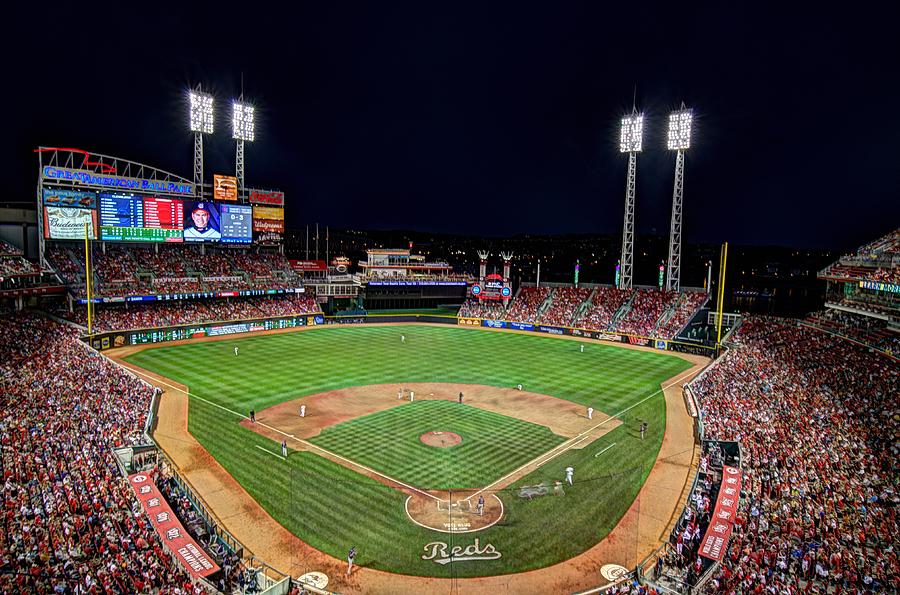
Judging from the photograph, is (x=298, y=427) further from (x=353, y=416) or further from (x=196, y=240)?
(x=196, y=240)

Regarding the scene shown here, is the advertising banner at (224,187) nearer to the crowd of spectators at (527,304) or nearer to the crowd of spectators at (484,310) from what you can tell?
the crowd of spectators at (484,310)

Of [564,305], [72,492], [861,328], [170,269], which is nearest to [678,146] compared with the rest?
[564,305]

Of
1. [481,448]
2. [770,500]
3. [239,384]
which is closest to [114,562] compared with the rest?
[481,448]

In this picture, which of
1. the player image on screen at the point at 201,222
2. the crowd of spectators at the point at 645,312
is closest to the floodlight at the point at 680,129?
the crowd of spectators at the point at 645,312

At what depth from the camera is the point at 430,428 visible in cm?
2720

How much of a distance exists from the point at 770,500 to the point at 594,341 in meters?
38.1

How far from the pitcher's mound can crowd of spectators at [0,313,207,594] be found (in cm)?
1197

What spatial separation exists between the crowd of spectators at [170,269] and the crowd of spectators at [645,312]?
37.1 m

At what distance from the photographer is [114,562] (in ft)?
43.0

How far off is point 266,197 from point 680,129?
44697 millimetres

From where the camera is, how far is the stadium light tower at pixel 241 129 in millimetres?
59938

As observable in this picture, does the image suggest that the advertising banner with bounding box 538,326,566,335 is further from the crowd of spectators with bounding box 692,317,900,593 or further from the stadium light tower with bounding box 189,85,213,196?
the stadium light tower with bounding box 189,85,213,196

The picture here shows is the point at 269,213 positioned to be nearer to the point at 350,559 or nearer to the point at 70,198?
the point at 70,198

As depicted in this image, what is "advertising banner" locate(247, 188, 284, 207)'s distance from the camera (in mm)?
61947
